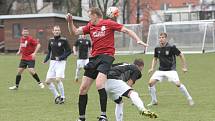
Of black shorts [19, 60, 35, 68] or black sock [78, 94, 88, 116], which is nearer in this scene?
black sock [78, 94, 88, 116]

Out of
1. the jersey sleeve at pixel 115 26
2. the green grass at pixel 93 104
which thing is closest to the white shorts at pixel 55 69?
the green grass at pixel 93 104

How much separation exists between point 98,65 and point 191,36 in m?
37.0

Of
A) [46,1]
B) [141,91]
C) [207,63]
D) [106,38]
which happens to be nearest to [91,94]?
[141,91]

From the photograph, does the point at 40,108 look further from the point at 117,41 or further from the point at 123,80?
the point at 117,41

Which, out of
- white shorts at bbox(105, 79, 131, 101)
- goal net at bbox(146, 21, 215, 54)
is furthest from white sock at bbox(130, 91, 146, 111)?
goal net at bbox(146, 21, 215, 54)

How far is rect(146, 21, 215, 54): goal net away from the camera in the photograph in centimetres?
4572

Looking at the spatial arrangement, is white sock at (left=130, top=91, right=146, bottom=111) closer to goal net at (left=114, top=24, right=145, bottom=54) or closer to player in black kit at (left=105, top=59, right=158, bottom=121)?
player in black kit at (left=105, top=59, right=158, bottom=121)

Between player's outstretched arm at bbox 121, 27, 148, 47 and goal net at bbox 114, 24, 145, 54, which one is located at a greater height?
player's outstretched arm at bbox 121, 27, 148, 47

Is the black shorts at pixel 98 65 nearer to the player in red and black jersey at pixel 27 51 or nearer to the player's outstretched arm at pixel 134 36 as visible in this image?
the player's outstretched arm at pixel 134 36

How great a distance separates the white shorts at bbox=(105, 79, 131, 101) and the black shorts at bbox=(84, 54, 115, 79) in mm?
213

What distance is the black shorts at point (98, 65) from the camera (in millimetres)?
9570

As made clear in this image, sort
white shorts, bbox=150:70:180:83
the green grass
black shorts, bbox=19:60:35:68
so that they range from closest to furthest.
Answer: the green grass < white shorts, bbox=150:70:180:83 < black shorts, bbox=19:60:35:68

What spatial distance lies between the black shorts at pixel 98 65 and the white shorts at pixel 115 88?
21 cm

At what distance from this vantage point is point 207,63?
32.3 meters
